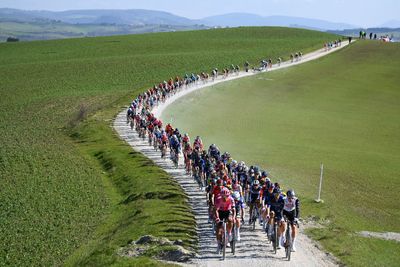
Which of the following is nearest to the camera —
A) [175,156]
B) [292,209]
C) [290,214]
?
[292,209]

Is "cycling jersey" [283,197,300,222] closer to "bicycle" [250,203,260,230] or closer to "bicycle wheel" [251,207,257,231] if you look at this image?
"bicycle" [250,203,260,230]

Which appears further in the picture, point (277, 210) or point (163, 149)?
point (163, 149)

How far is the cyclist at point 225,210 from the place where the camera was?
1938 cm

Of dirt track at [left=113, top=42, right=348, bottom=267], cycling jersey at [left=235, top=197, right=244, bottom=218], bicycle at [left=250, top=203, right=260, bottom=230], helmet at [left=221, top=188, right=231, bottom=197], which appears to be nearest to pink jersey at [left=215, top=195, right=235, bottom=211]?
helmet at [left=221, top=188, right=231, bottom=197]

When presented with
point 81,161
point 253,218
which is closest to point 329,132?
point 81,161

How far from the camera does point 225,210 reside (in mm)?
19672

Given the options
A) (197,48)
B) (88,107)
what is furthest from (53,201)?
(197,48)

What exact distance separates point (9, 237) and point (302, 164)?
20.6 meters

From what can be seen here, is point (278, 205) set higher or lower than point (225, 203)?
lower

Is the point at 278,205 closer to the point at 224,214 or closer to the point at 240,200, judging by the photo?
the point at 240,200

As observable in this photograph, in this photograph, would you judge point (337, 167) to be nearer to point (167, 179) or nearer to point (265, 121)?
point (167, 179)

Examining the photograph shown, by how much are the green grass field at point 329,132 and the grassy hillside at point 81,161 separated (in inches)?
281

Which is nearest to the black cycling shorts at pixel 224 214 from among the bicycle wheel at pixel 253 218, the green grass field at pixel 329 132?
the bicycle wheel at pixel 253 218

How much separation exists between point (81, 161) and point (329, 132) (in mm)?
22670
